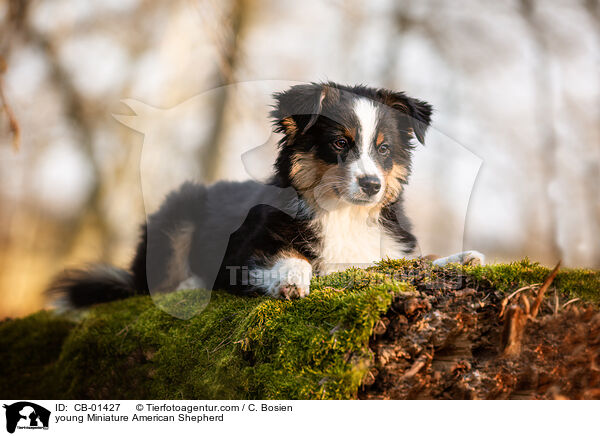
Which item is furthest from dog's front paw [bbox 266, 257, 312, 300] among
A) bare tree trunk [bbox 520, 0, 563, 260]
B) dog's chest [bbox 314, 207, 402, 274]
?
bare tree trunk [bbox 520, 0, 563, 260]

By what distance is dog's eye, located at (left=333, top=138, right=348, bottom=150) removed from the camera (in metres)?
1.56

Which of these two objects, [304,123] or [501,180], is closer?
[304,123]

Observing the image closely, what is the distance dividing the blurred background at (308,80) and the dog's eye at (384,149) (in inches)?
6.5

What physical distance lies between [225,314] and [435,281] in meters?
0.75

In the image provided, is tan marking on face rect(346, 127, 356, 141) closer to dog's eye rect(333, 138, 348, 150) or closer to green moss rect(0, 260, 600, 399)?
dog's eye rect(333, 138, 348, 150)

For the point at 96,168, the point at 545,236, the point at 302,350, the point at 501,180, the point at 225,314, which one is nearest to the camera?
the point at 302,350

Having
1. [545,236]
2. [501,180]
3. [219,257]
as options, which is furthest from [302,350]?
[545,236]

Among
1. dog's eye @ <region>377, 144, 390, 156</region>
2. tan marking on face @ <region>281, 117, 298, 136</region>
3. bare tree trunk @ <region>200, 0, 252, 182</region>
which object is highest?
bare tree trunk @ <region>200, 0, 252, 182</region>

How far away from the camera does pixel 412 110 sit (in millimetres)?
1645

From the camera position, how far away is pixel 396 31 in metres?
2.20

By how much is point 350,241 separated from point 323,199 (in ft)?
0.76

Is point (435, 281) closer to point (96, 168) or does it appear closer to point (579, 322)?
point (579, 322)
